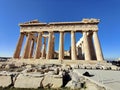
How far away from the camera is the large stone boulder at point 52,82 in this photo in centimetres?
646

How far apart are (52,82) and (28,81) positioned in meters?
1.33

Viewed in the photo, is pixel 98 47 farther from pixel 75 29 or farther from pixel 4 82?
pixel 4 82

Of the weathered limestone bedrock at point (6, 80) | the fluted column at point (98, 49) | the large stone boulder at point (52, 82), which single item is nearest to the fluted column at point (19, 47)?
the fluted column at point (98, 49)

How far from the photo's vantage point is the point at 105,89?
4730 millimetres

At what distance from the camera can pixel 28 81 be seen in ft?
21.6

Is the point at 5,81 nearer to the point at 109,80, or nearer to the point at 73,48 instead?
the point at 109,80

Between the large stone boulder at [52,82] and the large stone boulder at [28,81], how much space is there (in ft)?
0.90

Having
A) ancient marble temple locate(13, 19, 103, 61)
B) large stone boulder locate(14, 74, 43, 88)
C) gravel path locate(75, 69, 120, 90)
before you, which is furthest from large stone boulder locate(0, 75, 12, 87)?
ancient marble temple locate(13, 19, 103, 61)

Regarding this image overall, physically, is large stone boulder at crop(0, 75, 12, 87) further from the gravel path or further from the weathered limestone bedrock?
the gravel path

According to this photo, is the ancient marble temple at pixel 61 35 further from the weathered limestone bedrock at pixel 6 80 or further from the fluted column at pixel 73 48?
the weathered limestone bedrock at pixel 6 80

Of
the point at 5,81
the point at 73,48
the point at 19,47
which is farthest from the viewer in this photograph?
the point at 19,47

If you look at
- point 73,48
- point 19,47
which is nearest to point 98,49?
point 73,48

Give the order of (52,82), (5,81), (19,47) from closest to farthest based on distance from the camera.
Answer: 1. (52,82)
2. (5,81)
3. (19,47)

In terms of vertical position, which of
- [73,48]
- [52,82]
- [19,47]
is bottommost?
[52,82]
